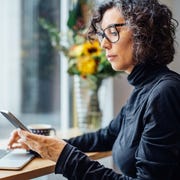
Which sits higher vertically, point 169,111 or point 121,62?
point 121,62

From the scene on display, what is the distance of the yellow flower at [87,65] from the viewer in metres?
1.66

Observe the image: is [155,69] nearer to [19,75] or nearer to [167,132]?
[167,132]

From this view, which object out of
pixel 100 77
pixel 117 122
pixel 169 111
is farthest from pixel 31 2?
pixel 169 111

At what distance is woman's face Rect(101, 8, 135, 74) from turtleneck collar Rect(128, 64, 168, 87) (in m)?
0.03

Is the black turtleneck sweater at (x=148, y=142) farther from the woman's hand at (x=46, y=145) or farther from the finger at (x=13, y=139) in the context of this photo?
the finger at (x=13, y=139)

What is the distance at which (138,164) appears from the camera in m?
1.04

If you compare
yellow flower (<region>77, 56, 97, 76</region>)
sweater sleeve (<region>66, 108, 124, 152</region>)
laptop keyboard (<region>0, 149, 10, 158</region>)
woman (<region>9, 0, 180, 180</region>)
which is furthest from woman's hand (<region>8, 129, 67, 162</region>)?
yellow flower (<region>77, 56, 97, 76</region>)

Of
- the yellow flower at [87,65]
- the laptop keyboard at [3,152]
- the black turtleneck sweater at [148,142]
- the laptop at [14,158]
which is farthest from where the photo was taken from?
the yellow flower at [87,65]

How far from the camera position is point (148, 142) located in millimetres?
1016

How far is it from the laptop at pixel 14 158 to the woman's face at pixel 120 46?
44 cm

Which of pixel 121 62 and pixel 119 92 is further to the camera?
pixel 119 92

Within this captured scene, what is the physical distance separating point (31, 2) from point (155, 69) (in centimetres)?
103

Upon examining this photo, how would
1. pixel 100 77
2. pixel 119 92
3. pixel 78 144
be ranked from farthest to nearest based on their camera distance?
pixel 119 92
pixel 100 77
pixel 78 144

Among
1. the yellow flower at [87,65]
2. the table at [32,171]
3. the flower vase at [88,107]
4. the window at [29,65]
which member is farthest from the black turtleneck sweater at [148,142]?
the window at [29,65]
